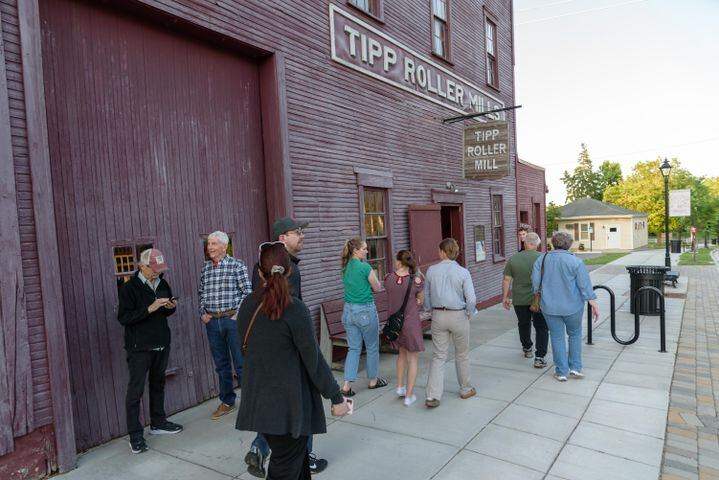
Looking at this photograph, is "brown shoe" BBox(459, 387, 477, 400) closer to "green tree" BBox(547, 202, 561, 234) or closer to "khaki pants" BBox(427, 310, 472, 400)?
"khaki pants" BBox(427, 310, 472, 400)

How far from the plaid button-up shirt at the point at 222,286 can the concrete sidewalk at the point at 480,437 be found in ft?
3.85

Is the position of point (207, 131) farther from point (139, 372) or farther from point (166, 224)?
point (139, 372)

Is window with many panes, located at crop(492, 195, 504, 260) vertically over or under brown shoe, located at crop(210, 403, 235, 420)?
over

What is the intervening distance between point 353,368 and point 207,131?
3.25 metres

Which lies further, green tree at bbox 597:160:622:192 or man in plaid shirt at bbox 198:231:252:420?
green tree at bbox 597:160:622:192

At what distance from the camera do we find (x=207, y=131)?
538 centimetres

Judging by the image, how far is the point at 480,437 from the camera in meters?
4.16

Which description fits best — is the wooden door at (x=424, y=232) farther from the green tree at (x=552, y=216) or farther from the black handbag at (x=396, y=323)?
the green tree at (x=552, y=216)

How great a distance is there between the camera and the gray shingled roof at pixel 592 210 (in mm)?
43669

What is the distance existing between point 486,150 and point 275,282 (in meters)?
7.78

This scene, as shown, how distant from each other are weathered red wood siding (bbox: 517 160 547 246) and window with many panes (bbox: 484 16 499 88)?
2.81 m

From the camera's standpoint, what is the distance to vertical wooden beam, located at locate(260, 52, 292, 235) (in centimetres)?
Answer: 595

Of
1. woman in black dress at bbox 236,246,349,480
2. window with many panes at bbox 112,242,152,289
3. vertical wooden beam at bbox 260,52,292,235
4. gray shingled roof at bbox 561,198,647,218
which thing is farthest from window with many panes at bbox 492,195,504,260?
gray shingled roof at bbox 561,198,647,218

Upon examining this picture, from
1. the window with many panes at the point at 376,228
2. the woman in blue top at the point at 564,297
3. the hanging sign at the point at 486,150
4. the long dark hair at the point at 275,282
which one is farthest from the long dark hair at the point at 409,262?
the hanging sign at the point at 486,150
